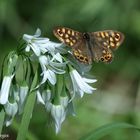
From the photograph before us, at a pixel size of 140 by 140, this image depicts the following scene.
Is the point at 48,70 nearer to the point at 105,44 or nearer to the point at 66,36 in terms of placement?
the point at 66,36

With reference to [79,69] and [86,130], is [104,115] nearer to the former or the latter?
[86,130]

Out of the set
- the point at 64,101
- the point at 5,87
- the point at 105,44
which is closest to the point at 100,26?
the point at 105,44

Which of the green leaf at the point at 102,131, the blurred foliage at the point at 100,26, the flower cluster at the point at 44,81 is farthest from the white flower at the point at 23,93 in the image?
the blurred foliage at the point at 100,26

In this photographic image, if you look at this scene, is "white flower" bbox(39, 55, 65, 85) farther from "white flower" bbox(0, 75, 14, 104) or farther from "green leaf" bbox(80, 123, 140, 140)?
"green leaf" bbox(80, 123, 140, 140)

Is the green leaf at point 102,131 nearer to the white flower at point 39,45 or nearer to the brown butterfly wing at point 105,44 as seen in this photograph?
the brown butterfly wing at point 105,44

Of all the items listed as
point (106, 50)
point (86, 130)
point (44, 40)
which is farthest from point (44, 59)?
point (86, 130)

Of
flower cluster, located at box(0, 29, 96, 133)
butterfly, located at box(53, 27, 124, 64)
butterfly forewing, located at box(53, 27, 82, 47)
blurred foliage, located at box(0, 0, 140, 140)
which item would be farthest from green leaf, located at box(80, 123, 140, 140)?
blurred foliage, located at box(0, 0, 140, 140)
